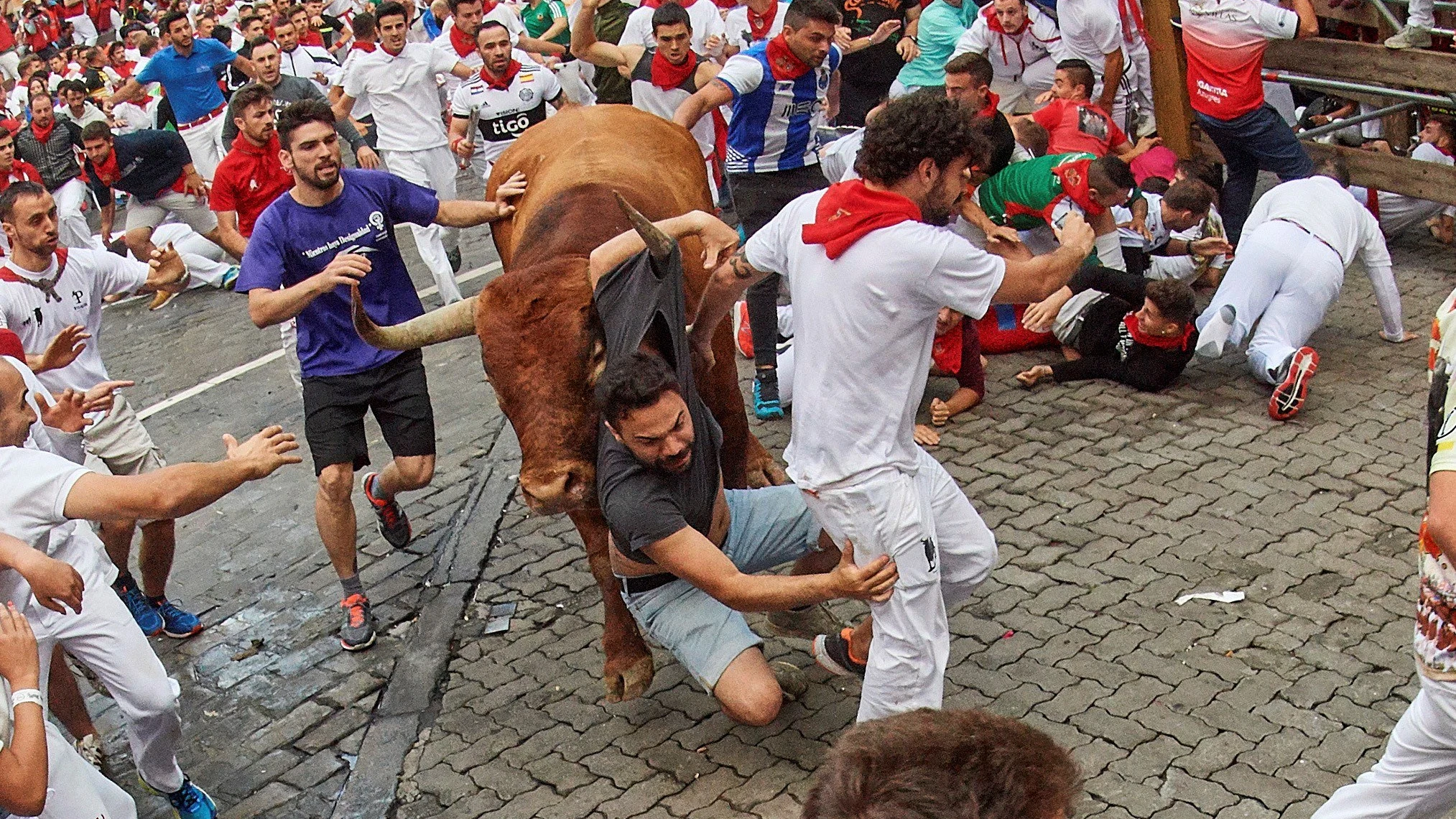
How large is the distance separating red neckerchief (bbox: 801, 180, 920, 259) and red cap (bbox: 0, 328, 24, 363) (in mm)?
3498

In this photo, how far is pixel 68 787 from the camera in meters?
4.13

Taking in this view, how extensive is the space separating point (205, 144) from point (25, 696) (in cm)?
1197

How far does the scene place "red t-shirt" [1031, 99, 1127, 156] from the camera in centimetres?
899

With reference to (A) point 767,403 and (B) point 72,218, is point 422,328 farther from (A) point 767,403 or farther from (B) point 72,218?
(B) point 72,218

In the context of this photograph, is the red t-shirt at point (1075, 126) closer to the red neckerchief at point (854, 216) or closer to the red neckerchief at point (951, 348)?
the red neckerchief at point (951, 348)

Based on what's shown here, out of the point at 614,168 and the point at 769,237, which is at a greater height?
the point at 769,237

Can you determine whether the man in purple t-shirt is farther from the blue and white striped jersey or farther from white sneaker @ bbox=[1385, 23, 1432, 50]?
white sneaker @ bbox=[1385, 23, 1432, 50]

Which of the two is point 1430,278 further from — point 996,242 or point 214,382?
point 214,382

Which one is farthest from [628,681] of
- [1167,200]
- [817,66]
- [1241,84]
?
[1241,84]

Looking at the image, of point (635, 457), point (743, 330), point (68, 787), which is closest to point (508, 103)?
point (743, 330)

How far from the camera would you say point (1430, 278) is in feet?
28.6

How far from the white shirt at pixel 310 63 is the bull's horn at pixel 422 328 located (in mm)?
9980

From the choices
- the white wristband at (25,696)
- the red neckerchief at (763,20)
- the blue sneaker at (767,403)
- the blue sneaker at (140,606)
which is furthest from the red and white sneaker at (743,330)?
the white wristband at (25,696)

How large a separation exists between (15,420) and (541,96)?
594 cm
